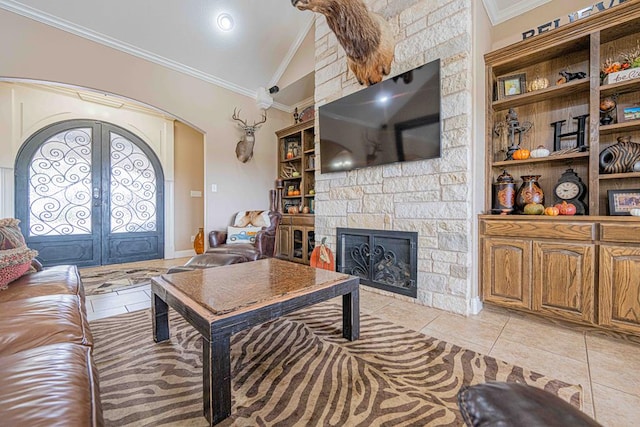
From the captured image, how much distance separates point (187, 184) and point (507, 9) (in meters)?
5.11

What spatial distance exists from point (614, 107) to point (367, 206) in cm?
203

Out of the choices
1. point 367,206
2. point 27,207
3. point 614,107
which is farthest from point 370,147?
point 27,207

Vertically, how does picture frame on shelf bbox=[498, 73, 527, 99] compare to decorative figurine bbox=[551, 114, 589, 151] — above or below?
Result: above

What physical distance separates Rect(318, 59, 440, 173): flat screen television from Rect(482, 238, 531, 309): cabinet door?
918 millimetres

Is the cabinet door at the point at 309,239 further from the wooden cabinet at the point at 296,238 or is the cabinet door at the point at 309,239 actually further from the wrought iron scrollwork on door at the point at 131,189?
the wrought iron scrollwork on door at the point at 131,189

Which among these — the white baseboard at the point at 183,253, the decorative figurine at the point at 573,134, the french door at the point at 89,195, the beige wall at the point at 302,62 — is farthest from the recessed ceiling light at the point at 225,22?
the decorative figurine at the point at 573,134

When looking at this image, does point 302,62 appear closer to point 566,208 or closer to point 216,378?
point 566,208

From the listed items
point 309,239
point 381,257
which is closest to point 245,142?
point 309,239

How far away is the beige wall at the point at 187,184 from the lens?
4.95 meters

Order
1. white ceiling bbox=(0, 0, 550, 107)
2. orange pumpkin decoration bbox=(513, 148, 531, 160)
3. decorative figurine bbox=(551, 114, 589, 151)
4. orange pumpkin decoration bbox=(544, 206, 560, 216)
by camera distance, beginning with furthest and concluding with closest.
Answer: white ceiling bbox=(0, 0, 550, 107) < orange pumpkin decoration bbox=(513, 148, 531, 160) < decorative figurine bbox=(551, 114, 589, 151) < orange pumpkin decoration bbox=(544, 206, 560, 216)

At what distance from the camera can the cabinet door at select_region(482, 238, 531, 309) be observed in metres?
2.10

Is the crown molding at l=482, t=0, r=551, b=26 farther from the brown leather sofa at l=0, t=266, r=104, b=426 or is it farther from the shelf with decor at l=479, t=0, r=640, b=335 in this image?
the brown leather sofa at l=0, t=266, r=104, b=426

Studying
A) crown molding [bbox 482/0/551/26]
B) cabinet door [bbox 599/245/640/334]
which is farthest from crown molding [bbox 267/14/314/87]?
cabinet door [bbox 599/245/640/334]

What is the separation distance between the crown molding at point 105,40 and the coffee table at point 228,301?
3.21 m
